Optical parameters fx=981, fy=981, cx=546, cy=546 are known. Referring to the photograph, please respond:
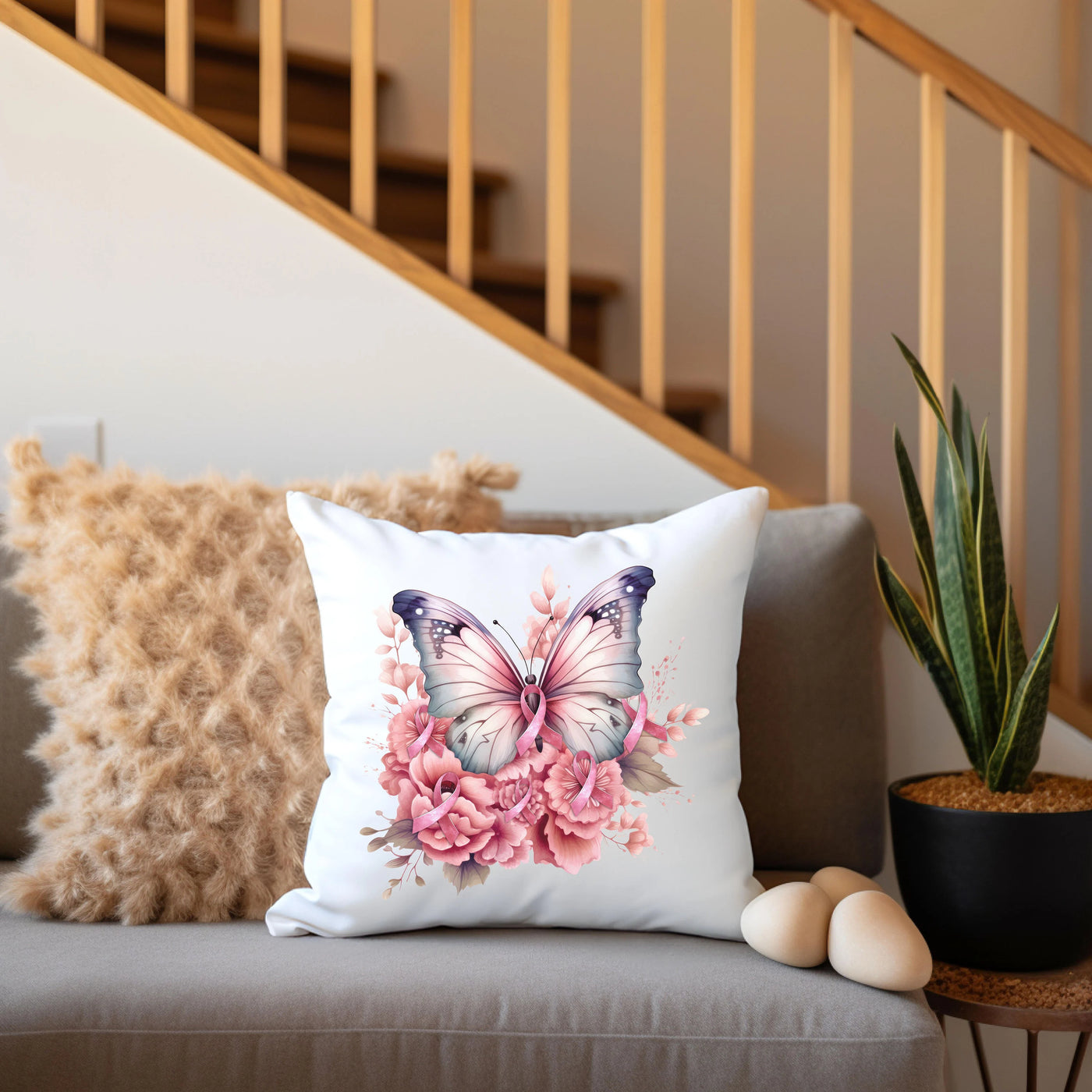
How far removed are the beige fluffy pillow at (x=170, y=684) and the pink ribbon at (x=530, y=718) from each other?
0.79 feet

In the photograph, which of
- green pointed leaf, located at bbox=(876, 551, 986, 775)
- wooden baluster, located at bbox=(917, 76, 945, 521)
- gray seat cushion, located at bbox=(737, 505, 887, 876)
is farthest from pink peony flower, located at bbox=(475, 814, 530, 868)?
wooden baluster, located at bbox=(917, 76, 945, 521)

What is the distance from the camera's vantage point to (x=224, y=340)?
141 cm

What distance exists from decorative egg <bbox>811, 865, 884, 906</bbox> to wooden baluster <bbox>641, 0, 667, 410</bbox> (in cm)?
75

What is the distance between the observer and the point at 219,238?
1400 mm

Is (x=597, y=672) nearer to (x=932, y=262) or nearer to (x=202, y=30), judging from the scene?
(x=932, y=262)

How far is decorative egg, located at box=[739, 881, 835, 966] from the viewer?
798 millimetres

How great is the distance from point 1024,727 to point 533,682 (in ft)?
1.66

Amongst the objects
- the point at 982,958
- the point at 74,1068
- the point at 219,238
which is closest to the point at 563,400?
the point at 219,238

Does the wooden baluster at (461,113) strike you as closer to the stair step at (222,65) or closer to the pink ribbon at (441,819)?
the stair step at (222,65)

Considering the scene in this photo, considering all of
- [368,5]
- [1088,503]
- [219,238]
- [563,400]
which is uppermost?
[368,5]

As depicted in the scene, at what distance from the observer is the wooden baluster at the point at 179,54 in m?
1.39

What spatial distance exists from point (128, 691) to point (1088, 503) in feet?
6.13

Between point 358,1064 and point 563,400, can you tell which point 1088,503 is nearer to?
point 563,400

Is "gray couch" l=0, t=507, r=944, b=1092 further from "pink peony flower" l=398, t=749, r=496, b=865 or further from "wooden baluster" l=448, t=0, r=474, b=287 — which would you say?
"wooden baluster" l=448, t=0, r=474, b=287
